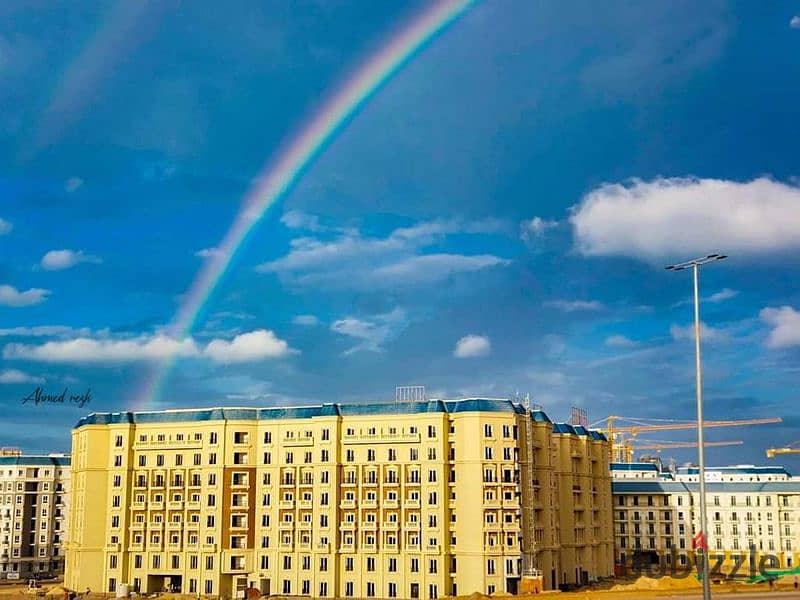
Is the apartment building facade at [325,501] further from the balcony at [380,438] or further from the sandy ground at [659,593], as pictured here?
the sandy ground at [659,593]

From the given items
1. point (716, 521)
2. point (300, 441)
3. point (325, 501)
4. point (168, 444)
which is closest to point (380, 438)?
point (325, 501)

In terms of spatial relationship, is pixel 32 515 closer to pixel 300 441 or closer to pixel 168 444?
pixel 168 444

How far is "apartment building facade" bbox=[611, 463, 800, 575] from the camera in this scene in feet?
455

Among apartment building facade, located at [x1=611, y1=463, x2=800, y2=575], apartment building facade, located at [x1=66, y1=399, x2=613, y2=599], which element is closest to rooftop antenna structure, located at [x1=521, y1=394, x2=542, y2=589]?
apartment building facade, located at [x1=66, y1=399, x2=613, y2=599]

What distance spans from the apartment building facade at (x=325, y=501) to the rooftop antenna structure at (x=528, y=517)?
39 centimetres

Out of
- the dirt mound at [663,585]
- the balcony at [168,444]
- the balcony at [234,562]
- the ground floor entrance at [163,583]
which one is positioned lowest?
the ground floor entrance at [163,583]

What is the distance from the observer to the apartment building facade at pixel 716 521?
5463 inches

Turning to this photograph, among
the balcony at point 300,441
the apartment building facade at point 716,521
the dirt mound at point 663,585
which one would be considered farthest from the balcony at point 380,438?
the apartment building facade at point 716,521

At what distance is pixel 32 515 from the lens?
145m

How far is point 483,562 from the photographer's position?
95375mm

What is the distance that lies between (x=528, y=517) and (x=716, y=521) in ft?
185

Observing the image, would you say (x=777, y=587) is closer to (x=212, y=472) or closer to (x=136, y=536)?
(x=212, y=472)

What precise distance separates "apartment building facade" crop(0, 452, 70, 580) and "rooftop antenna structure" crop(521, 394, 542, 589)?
80.8 metres

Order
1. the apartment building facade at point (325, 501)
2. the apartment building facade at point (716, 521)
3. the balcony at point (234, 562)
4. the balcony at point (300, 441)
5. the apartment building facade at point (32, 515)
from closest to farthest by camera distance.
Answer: the apartment building facade at point (325, 501) → the balcony at point (234, 562) → the balcony at point (300, 441) → the apartment building facade at point (716, 521) → the apartment building facade at point (32, 515)
